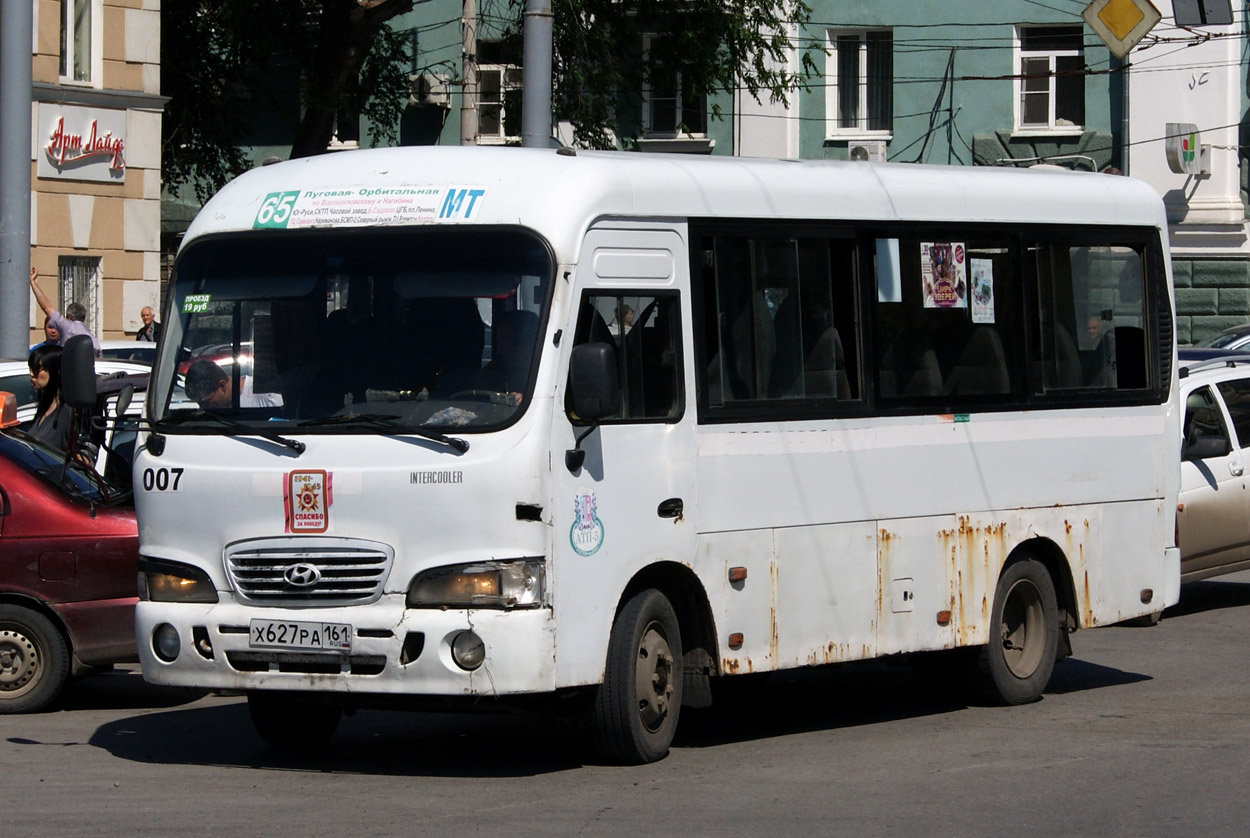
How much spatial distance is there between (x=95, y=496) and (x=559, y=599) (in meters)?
3.52

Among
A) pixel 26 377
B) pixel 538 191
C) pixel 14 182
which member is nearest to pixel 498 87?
pixel 14 182

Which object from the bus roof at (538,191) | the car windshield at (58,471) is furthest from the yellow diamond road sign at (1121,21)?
the car windshield at (58,471)

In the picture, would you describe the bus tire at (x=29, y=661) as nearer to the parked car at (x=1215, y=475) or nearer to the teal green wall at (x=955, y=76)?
the parked car at (x=1215, y=475)

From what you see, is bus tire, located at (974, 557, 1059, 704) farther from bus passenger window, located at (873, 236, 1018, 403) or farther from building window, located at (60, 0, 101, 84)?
building window, located at (60, 0, 101, 84)

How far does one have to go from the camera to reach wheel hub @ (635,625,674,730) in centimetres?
831

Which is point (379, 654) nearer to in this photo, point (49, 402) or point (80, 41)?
point (49, 402)

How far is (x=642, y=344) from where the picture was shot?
8.42 metres

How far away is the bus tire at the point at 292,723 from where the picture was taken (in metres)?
8.88

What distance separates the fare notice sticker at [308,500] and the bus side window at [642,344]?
3.99 ft

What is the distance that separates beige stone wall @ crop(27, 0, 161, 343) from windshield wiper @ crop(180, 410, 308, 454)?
18.2 metres

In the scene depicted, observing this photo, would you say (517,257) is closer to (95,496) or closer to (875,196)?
(875,196)

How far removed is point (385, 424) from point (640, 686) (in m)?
1.56

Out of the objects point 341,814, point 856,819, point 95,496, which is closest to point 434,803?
point 341,814

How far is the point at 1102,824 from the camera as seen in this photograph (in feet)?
23.5
